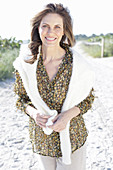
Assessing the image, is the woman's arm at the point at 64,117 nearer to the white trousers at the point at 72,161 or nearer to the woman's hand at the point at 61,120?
the woman's hand at the point at 61,120

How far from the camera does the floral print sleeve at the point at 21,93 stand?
1.52 metres

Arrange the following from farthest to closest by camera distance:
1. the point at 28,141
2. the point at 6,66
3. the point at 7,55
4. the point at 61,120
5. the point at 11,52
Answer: the point at 11,52 → the point at 7,55 → the point at 6,66 → the point at 28,141 → the point at 61,120

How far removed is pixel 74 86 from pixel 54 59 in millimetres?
243

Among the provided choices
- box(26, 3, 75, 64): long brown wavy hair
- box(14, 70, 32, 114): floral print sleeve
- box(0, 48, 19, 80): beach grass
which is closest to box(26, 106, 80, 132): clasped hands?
box(14, 70, 32, 114): floral print sleeve

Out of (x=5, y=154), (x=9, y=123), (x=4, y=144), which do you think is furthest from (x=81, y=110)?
(x=9, y=123)

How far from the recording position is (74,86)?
4.71 ft

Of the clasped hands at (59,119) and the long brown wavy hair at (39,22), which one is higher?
the long brown wavy hair at (39,22)

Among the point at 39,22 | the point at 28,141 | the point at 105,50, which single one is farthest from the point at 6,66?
the point at 105,50

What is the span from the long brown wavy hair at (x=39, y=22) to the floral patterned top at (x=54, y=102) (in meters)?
0.06

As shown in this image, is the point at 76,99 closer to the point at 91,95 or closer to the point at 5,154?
the point at 91,95

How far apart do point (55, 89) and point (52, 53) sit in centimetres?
26

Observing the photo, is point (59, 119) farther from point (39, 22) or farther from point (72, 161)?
point (39, 22)

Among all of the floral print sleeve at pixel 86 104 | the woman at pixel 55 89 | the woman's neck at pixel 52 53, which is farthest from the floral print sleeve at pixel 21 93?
the floral print sleeve at pixel 86 104

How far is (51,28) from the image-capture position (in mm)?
1390
